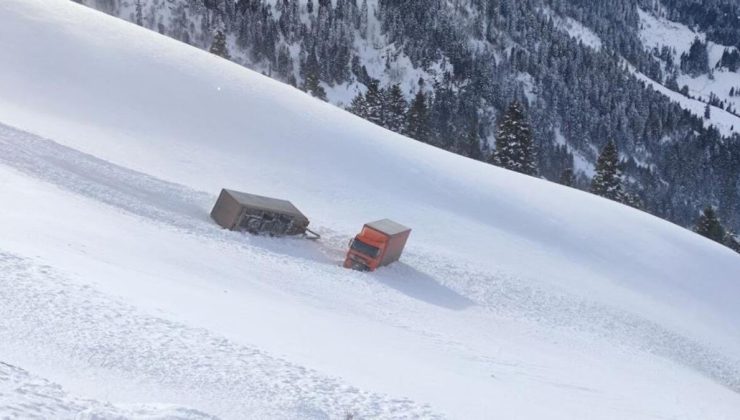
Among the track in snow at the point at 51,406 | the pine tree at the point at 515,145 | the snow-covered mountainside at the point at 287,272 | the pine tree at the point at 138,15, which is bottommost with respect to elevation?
the track in snow at the point at 51,406

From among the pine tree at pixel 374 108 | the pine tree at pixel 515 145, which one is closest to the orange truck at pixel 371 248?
the pine tree at pixel 515 145

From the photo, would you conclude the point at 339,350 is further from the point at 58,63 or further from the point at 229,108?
the point at 58,63

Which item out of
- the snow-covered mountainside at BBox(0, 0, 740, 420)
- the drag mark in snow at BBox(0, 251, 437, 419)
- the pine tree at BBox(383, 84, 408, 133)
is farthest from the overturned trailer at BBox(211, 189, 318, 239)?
the pine tree at BBox(383, 84, 408, 133)

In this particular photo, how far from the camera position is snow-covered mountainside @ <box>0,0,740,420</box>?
9.85 meters

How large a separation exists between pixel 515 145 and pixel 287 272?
3861 cm

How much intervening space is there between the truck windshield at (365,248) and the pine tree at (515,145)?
32.8 meters

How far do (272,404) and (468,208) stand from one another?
2614 cm

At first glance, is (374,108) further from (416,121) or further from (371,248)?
(371,248)

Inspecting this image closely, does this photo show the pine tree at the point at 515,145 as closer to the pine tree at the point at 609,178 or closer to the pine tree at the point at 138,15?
the pine tree at the point at 609,178

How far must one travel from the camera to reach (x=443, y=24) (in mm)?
189375

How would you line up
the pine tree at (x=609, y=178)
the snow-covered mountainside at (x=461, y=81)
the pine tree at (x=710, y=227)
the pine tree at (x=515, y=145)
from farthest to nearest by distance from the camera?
1. the snow-covered mountainside at (x=461, y=81)
2. the pine tree at (x=710, y=227)
3. the pine tree at (x=515, y=145)
4. the pine tree at (x=609, y=178)

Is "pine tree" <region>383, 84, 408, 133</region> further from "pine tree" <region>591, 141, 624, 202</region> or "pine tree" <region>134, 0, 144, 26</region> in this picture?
"pine tree" <region>134, 0, 144, 26</region>

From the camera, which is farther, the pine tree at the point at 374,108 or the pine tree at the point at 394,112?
the pine tree at the point at 394,112

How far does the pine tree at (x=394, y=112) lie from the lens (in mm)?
65688
